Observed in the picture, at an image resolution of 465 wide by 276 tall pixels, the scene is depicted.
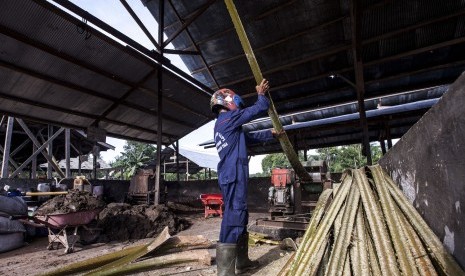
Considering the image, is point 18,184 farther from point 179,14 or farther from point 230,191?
point 230,191

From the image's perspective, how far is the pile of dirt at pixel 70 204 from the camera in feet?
17.3

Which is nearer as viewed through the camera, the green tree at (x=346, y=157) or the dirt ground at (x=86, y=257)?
the dirt ground at (x=86, y=257)

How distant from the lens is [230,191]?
8.95 ft

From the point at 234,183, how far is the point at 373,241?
53.2 inches

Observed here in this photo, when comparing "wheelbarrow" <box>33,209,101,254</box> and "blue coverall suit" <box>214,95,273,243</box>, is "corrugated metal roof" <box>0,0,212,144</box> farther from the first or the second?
"blue coverall suit" <box>214,95,273,243</box>

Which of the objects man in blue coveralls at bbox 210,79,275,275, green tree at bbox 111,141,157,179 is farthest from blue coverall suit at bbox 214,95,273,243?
green tree at bbox 111,141,157,179

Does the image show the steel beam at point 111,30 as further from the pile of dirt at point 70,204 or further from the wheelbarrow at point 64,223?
the wheelbarrow at point 64,223

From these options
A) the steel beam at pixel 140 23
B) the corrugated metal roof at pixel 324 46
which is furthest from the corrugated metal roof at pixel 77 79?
the corrugated metal roof at pixel 324 46

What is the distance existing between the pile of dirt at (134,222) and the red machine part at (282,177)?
113 inches

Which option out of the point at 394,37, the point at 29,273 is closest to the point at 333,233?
the point at 29,273

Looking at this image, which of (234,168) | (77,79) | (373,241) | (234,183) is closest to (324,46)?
(234,168)

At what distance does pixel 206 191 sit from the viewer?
10336 millimetres

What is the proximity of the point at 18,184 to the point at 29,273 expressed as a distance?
563 cm

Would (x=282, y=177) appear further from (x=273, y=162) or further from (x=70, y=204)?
(x=273, y=162)
